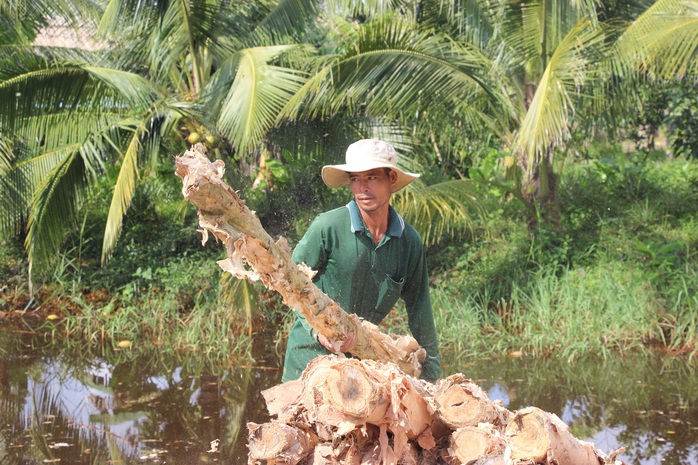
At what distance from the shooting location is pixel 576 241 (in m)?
8.82

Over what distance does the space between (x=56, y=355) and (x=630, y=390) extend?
4.87m

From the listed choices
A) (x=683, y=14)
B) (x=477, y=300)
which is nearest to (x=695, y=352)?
(x=477, y=300)

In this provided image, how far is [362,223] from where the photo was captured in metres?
3.42

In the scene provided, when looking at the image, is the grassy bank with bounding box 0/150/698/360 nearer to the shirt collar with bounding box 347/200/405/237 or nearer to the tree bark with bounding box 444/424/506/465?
the shirt collar with bounding box 347/200/405/237

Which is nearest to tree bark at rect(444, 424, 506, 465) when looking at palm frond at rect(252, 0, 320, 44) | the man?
the man

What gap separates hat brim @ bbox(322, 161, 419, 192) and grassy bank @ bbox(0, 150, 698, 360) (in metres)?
3.75

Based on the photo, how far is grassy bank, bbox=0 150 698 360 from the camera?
285 inches

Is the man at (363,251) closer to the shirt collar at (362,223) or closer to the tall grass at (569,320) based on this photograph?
the shirt collar at (362,223)

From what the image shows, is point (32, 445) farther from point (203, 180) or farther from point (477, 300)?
point (477, 300)

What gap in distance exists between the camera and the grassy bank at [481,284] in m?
7.23

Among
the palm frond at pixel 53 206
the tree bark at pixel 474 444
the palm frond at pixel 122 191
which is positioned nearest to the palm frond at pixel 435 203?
the palm frond at pixel 122 191

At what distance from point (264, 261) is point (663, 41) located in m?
5.06

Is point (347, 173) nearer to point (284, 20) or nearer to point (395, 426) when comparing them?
point (395, 426)

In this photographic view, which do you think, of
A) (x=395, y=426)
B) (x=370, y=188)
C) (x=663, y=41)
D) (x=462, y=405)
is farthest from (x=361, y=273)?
(x=663, y=41)
